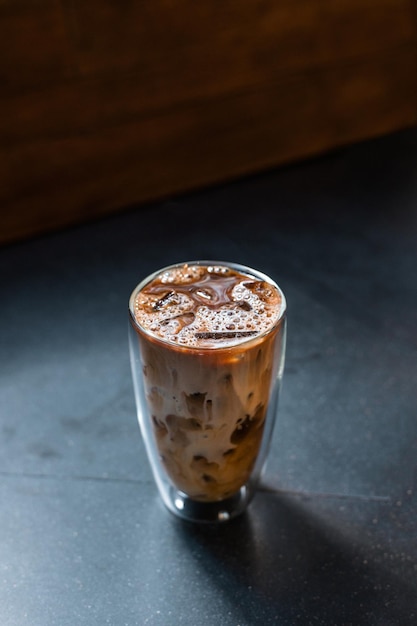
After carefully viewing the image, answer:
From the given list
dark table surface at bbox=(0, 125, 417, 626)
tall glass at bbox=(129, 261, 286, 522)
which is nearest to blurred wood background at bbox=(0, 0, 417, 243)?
dark table surface at bbox=(0, 125, 417, 626)

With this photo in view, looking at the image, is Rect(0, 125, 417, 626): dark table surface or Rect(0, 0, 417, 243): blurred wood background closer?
Rect(0, 125, 417, 626): dark table surface

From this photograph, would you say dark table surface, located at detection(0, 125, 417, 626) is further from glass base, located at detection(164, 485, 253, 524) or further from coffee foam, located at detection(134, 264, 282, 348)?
coffee foam, located at detection(134, 264, 282, 348)

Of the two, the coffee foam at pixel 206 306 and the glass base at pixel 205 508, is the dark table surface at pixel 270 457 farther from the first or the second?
the coffee foam at pixel 206 306

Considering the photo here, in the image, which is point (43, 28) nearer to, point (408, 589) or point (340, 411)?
point (340, 411)

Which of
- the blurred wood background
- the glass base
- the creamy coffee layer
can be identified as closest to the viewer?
the creamy coffee layer

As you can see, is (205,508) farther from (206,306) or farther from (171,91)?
(171,91)

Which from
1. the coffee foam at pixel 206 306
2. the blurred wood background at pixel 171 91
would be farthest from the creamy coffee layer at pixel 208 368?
the blurred wood background at pixel 171 91
